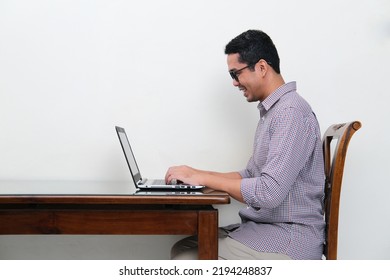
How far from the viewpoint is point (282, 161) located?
1392 millimetres

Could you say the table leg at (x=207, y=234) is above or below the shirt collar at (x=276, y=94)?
below

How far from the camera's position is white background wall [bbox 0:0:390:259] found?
6.90 feet

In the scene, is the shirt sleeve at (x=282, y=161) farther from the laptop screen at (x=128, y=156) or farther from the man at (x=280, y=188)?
the laptop screen at (x=128, y=156)

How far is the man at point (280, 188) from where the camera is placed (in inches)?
55.1

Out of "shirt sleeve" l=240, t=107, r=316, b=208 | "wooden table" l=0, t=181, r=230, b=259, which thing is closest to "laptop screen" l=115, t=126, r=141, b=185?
"wooden table" l=0, t=181, r=230, b=259

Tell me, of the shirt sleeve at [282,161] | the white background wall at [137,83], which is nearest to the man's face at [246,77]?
the shirt sleeve at [282,161]

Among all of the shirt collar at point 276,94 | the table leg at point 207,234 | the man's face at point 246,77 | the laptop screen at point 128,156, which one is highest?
the man's face at point 246,77

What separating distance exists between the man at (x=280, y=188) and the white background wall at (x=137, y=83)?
1.64 feet

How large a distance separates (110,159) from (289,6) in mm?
1041

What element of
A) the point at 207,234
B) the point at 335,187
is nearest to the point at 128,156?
the point at 207,234

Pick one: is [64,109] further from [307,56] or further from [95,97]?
[307,56]

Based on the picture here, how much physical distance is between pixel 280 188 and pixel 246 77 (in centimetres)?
48

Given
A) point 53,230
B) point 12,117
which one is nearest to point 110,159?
point 12,117
